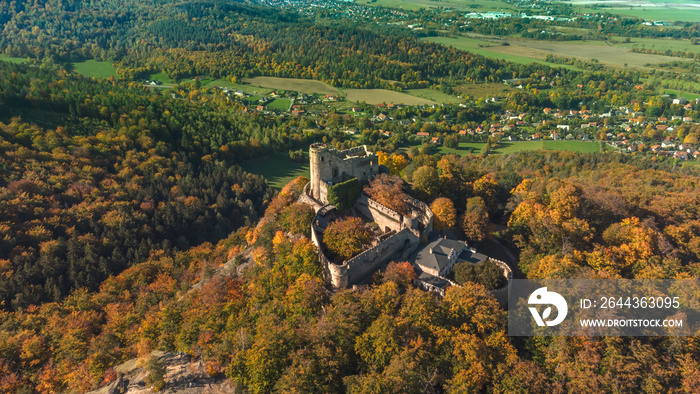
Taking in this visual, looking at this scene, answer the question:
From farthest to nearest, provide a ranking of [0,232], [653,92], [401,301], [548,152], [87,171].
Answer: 1. [653,92]
2. [548,152]
3. [87,171]
4. [0,232]
5. [401,301]

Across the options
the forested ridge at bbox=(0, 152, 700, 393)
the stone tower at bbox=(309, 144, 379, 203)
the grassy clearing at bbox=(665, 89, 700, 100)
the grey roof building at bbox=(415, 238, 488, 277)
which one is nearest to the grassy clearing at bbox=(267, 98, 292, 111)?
the forested ridge at bbox=(0, 152, 700, 393)

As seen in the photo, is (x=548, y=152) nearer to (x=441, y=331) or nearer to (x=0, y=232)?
(x=441, y=331)


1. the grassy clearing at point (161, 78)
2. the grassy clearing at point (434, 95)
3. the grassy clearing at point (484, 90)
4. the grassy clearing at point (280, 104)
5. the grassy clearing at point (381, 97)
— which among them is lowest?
the grassy clearing at point (280, 104)

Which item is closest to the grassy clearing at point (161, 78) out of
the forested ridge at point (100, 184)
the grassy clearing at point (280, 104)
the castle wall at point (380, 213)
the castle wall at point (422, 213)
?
the forested ridge at point (100, 184)

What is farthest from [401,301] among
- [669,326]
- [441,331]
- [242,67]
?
[242,67]

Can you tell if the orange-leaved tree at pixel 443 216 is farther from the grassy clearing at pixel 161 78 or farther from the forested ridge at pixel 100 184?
the grassy clearing at pixel 161 78
